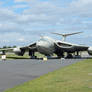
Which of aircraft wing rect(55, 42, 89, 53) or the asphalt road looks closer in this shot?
the asphalt road

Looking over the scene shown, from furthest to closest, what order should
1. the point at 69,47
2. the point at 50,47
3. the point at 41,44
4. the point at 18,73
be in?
the point at 69,47 → the point at 50,47 → the point at 41,44 → the point at 18,73

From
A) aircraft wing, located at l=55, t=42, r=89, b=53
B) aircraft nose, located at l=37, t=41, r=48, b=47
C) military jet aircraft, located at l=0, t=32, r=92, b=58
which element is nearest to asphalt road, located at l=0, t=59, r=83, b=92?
aircraft nose, located at l=37, t=41, r=48, b=47

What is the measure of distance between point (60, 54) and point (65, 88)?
4025 centimetres

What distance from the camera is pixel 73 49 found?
46000mm

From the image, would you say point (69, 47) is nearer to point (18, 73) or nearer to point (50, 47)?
point (50, 47)

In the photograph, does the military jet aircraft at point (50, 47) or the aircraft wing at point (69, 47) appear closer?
the military jet aircraft at point (50, 47)

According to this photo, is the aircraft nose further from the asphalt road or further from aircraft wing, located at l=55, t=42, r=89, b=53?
the asphalt road

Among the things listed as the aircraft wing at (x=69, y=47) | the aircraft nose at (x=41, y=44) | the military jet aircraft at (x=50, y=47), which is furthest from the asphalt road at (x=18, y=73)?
the aircraft wing at (x=69, y=47)

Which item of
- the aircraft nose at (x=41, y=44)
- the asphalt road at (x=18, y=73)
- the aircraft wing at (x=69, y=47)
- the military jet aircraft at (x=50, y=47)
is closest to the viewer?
the asphalt road at (x=18, y=73)

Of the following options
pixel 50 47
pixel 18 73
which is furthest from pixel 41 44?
pixel 18 73

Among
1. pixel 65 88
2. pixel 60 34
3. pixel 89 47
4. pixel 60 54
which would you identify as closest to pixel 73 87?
pixel 65 88

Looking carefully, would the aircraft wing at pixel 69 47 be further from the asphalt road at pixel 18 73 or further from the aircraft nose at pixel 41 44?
the asphalt road at pixel 18 73

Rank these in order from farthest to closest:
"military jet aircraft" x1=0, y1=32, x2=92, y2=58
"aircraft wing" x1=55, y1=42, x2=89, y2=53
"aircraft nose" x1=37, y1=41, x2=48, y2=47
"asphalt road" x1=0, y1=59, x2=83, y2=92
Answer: "aircraft wing" x1=55, y1=42, x2=89, y2=53 < "military jet aircraft" x1=0, y1=32, x2=92, y2=58 < "aircraft nose" x1=37, y1=41, x2=48, y2=47 < "asphalt road" x1=0, y1=59, x2=83, y2=92

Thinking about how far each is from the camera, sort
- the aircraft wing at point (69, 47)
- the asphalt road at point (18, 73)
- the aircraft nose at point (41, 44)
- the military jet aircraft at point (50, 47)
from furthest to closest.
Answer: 1. the aircraft wing at point (69, 47)
2. the military jet aircraft at point (50, 47)
3. the aircraft nose at point (41, 44)
4. the asphalt road at point (18, 73)
